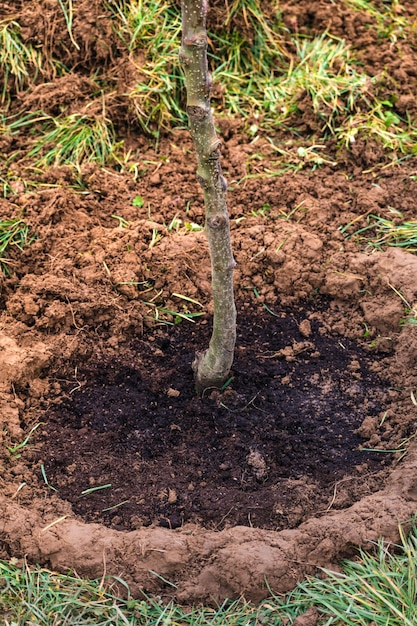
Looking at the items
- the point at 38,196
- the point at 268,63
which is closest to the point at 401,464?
the point at 38,196

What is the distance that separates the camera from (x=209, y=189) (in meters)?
2.63

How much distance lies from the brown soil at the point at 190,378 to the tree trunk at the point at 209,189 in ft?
0.63

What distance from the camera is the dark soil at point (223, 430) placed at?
277 cm

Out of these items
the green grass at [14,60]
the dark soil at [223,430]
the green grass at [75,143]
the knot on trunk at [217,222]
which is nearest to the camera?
the knot on trunk at [217,222]

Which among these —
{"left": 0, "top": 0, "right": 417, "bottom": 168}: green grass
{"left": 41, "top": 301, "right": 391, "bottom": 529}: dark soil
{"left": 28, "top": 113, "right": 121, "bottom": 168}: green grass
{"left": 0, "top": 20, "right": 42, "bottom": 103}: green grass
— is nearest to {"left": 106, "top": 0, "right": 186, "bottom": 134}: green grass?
{"left": 0, "top": 0, "right": 417, "bottom": 168}: green grass

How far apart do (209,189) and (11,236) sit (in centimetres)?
132

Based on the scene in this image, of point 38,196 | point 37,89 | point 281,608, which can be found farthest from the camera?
point 37,89

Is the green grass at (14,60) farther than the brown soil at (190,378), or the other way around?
the green grass at (14,60)

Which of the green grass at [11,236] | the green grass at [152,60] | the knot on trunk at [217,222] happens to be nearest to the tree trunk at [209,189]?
the knot on trunk at [217,222]

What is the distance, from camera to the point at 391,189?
3889 mm

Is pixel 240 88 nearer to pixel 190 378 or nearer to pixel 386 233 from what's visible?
pixel 386 233

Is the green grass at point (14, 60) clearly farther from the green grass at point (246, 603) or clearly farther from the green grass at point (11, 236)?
the green grass at point (246, 603)

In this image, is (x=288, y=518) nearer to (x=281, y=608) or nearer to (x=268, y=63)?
(x=281, y=608)

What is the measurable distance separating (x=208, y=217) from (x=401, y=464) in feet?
3.82
